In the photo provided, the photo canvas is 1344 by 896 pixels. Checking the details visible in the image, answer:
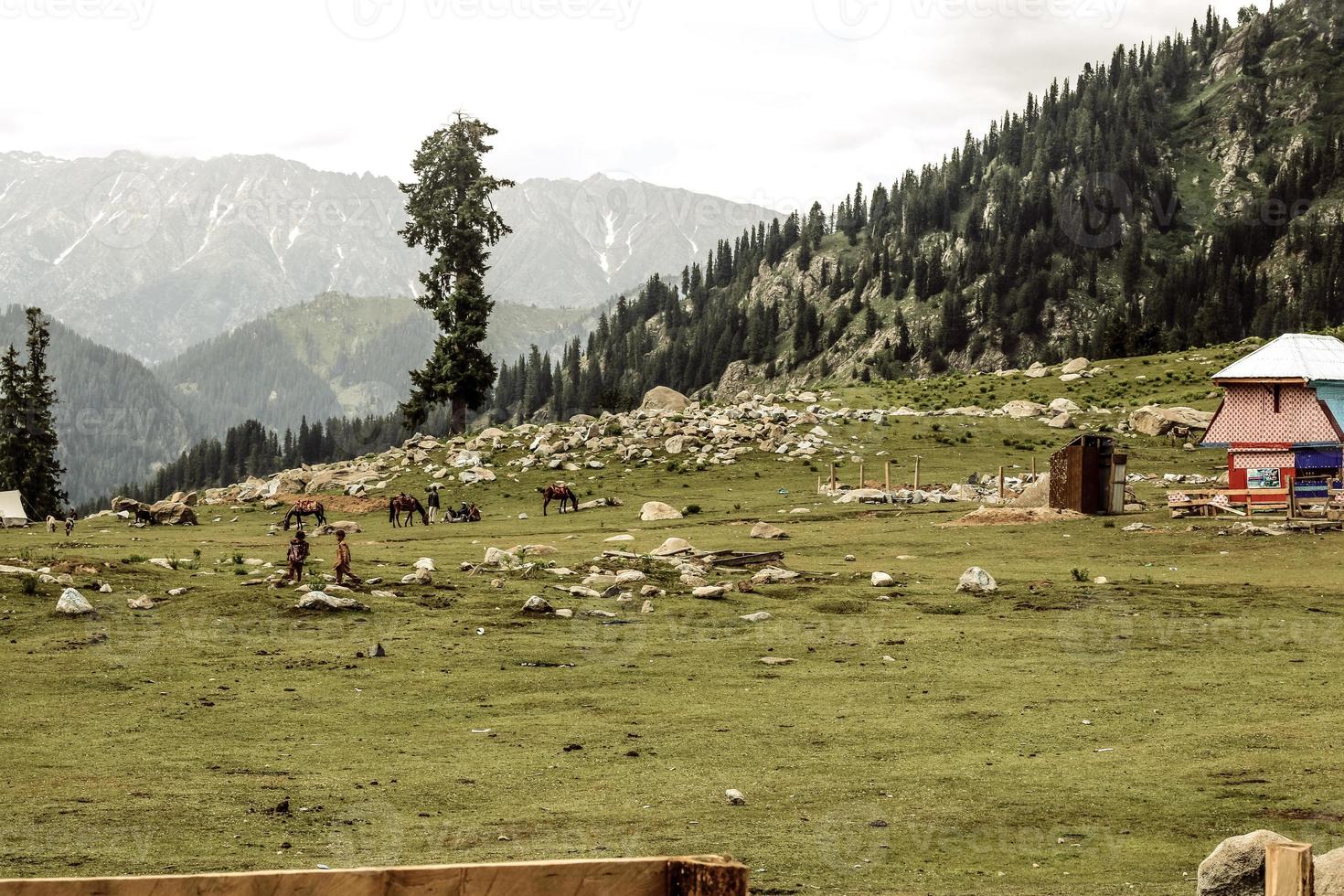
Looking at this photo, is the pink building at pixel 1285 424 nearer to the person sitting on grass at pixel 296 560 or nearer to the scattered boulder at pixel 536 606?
the scattered boulder at pixel 536 606

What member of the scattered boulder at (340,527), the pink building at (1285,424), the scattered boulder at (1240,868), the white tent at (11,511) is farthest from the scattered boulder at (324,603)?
the white tent at (11,511)

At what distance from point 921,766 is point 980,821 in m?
2.53

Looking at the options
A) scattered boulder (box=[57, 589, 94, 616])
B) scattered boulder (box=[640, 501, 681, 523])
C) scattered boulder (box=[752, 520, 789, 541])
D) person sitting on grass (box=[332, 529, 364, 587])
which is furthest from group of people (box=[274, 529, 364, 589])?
scattered boulder (box=[640, 501, 681, 523])

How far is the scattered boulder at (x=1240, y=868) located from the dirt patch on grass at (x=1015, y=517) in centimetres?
3597

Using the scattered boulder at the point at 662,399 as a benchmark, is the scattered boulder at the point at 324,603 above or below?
below

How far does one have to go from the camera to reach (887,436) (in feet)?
224

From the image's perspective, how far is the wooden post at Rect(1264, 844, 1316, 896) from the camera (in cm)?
601

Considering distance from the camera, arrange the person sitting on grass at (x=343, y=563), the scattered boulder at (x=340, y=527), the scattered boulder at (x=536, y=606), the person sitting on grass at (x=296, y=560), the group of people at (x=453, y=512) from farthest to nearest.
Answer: the group of people at (x=453, y=512) < the scattered boulder at (x=340, y=527) < the person sitting on grass at (x=296, y=560) < the person sitting on grass at (x=343, y=563) < the scattered boulder at (x=536, y=606)

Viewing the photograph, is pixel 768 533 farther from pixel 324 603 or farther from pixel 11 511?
pixel 11 511

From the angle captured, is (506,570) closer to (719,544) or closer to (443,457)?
(719,544)

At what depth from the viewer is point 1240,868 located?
8352 millimetres

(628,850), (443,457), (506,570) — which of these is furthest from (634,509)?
(628,850)

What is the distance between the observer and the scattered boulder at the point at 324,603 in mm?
26688

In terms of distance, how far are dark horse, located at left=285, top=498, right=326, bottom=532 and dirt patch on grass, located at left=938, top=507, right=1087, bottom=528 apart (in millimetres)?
23575
